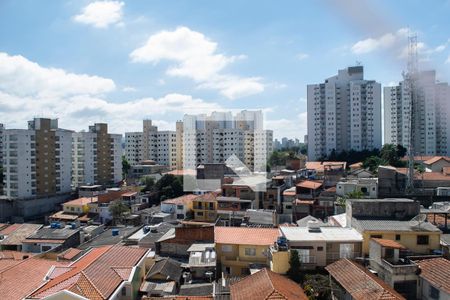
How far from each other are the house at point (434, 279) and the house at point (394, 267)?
0.60 ft

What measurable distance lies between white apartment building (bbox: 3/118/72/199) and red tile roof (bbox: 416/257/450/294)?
2866cm

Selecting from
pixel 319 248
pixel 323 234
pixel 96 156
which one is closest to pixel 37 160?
pixel 96 156

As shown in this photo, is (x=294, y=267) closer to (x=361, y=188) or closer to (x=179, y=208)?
(x=179, y=208)

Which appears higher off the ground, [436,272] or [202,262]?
[436,272]

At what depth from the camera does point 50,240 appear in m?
17.4

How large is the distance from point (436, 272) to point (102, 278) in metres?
8.03

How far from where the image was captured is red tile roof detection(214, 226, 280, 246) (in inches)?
500

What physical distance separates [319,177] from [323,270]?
1794cm

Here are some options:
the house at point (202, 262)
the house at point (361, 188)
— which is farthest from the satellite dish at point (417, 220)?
the house at point (361, 188)

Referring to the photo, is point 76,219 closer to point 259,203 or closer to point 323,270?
point 259,203

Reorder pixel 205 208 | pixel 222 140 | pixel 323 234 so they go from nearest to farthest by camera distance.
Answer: pixel 323 234, pixel 205 208, pixel 222 140

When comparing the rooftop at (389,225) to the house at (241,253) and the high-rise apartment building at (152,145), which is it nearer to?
the house at (241,253)

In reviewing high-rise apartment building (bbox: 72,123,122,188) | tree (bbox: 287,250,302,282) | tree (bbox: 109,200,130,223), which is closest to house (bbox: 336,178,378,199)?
tree (bbox: 287,250,302,282)

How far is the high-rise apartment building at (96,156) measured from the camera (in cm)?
3675
